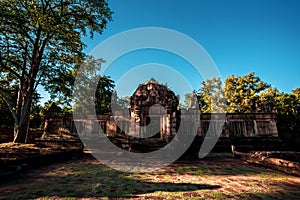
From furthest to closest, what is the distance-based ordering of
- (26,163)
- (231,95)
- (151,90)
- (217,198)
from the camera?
(231,95)
(151,90)
(26,163)
(217,198)

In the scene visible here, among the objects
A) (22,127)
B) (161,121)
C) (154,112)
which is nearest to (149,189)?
(161,121)

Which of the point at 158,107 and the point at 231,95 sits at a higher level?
the point at 231,95

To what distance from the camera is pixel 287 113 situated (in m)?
17.0

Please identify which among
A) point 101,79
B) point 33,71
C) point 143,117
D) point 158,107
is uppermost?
point 101,79

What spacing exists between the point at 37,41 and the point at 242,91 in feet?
80.7

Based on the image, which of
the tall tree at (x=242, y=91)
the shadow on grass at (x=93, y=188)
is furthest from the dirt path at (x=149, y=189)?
the tall tree at (x=242, y=91)

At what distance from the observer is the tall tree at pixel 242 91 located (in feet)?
66.8

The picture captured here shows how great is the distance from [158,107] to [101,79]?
694 inches

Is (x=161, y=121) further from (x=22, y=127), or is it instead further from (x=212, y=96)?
(x=212, y=96)

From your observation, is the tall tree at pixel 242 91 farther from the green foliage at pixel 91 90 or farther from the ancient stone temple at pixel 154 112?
the green foliage at pixel 91 90

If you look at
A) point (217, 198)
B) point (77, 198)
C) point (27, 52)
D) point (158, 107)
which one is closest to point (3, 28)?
point (27, 52)

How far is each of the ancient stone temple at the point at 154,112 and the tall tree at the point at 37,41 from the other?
6003 mm

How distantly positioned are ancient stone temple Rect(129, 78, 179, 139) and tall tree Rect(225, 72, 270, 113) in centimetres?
1423

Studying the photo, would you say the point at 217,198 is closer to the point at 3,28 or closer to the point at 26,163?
the point at 26,163
